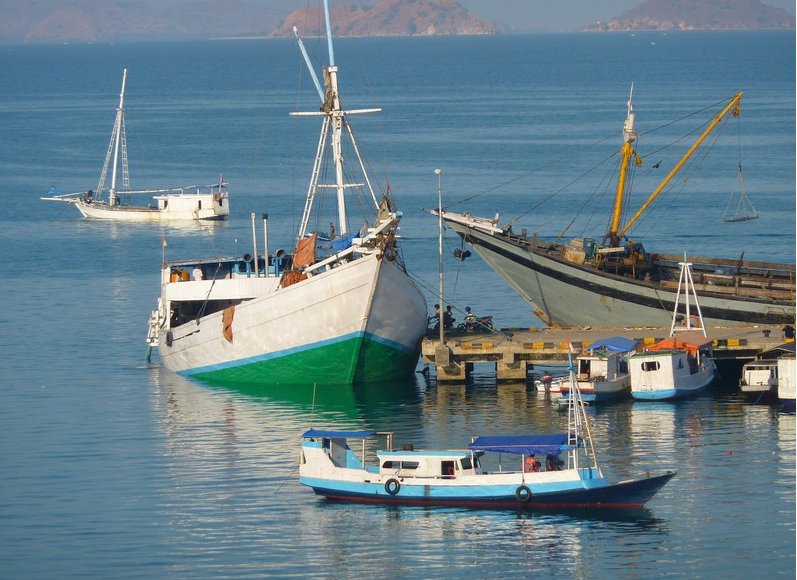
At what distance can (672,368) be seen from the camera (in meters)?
59.0

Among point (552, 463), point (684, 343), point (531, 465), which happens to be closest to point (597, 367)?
point (684, 343)

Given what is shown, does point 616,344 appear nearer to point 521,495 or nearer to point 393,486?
point 521,495

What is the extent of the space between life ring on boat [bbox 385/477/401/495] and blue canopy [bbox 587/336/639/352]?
15.4 m

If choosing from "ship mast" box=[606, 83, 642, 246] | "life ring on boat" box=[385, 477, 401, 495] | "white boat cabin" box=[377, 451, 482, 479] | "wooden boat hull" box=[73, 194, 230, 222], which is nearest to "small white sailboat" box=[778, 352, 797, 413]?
"ship mast" box=[606, 83, 642, 246]

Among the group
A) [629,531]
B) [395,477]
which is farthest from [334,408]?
[629,531]

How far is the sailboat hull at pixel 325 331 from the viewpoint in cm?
6188

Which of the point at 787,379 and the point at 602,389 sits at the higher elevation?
the point at 787,379

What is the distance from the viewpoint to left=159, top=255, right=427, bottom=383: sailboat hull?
61875 millimetres

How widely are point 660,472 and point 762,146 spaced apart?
97.5m

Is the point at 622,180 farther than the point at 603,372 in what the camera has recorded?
Yes

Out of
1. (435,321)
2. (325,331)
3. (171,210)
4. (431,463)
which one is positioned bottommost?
(431,463)

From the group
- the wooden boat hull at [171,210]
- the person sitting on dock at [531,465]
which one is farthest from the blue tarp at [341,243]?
the wooden boat hull at [171,210]

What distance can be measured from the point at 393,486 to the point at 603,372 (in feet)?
48.5

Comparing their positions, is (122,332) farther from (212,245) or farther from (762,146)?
(762,146)
